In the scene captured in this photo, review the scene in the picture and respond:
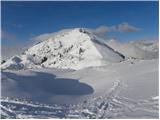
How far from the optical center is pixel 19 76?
16328 mm

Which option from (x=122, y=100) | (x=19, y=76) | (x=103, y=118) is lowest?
(x=103, y=118)

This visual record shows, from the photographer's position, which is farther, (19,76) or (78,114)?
(19,76)

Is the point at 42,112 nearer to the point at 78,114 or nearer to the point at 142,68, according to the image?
the point at 78,114

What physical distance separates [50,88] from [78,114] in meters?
4.84

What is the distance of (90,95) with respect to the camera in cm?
1375

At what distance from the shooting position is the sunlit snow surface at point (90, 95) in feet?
34.3

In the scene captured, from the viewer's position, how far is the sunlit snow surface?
10469 millimetres

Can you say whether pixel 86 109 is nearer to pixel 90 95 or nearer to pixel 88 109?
pixel 88 109

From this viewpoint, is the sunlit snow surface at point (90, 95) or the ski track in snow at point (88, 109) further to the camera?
the sunlit snow surface at point (90, 95)

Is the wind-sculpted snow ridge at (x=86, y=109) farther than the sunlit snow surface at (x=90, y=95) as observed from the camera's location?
No

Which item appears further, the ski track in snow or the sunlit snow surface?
the sunlit snow surface

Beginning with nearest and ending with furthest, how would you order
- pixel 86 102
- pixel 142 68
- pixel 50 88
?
pixel 86 102, pixel 50 88, pixel 142 68

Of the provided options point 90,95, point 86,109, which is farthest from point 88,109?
point 90,95

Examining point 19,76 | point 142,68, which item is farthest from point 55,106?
point 142,68
